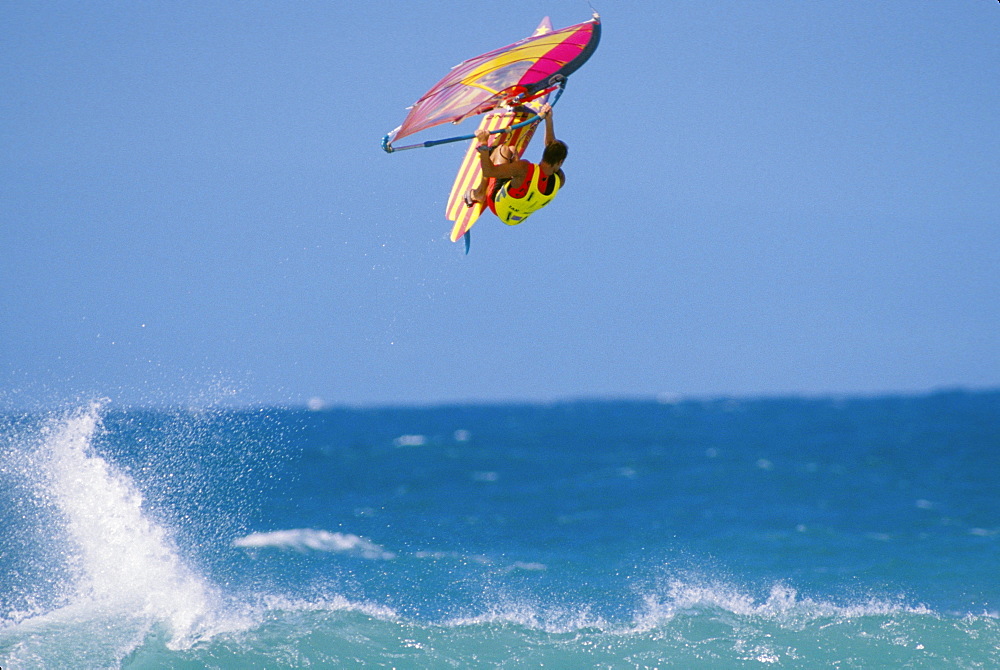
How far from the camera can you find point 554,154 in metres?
6.87

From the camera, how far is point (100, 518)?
980 cm

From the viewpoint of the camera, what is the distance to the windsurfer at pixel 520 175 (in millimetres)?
6832

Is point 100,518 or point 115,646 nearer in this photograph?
point 115,646

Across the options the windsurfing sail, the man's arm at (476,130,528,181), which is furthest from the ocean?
the windsurfing sail

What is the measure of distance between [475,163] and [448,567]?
568 centimetres

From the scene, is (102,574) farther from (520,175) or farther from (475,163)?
(520,175)

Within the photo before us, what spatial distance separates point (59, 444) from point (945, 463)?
64.6 ft

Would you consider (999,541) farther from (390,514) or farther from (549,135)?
(549,135)

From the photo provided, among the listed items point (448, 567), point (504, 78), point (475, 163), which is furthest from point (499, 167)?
point (448, 567)

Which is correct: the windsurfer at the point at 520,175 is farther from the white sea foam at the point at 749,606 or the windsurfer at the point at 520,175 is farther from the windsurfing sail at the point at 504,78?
the white sea foam at the point at 749,606

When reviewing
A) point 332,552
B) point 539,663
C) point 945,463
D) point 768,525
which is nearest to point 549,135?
point 539,663

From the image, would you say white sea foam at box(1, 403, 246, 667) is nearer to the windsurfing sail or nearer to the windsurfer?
the windsurfer

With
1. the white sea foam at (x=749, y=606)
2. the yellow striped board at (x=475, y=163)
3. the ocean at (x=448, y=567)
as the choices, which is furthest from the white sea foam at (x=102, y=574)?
the yellow striped board at (x=475, y=163)

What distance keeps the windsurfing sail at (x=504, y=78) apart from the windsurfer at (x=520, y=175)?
29cm
